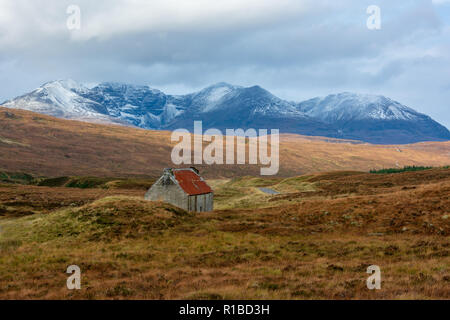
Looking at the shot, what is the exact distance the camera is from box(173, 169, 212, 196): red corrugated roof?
52.9 meters

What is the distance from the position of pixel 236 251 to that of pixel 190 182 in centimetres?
2925

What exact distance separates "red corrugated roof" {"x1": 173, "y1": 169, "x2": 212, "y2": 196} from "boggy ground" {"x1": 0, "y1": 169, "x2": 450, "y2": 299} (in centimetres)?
785

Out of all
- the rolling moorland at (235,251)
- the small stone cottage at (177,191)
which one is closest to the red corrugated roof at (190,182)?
the small stone cottage at (177,191)

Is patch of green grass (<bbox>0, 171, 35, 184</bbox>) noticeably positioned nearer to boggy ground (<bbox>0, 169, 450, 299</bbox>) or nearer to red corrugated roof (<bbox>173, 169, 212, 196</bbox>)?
boggy ground (<bbox>0, 169, 450, 299</bbox>)

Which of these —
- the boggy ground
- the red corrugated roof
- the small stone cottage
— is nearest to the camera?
the boggy ground

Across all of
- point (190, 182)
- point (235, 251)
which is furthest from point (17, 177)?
point (235, 251)

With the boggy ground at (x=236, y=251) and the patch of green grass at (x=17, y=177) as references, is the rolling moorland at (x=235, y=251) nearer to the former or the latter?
the boggy ground at (x=236, y=251)

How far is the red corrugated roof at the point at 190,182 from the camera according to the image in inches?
2084

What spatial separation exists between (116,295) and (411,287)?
1132cm

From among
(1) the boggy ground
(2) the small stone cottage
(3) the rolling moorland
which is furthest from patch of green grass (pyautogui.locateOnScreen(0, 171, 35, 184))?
(2) the small stone cottage

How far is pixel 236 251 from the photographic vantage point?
88.2ft

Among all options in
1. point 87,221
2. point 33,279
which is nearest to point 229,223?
point 87,221

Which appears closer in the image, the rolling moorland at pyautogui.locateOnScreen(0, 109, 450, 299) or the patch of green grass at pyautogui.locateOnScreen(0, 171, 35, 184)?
the rolling moorland at pyautogui.locateOnScreen(0, 109, 450, 299)

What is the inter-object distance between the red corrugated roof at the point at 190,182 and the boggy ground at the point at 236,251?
7.85 metres
